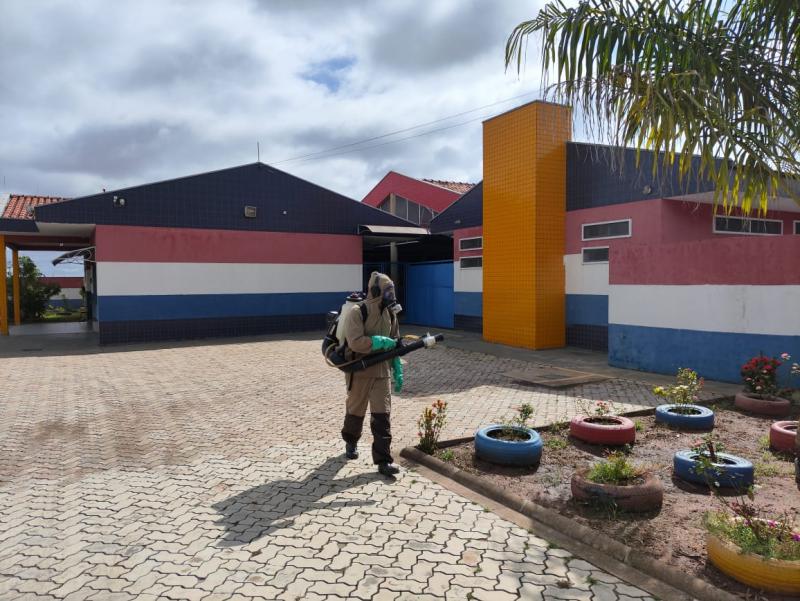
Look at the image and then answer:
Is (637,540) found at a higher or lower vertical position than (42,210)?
lower

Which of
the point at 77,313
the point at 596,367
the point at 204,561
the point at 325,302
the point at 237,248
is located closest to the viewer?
the point at 204,561

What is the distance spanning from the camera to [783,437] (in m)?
5.39

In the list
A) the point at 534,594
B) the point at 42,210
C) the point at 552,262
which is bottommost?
the point at 534,594

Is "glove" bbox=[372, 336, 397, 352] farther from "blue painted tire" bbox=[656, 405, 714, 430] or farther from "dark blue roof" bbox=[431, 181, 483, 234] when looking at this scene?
"dark blue roof" bbox=[431, 181, 483, 234]

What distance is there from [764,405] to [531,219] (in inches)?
292

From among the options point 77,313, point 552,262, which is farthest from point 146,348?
point 77,313

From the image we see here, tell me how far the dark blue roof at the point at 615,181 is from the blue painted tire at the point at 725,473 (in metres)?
7.35

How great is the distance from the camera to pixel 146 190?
15.3 m

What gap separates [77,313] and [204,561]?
94.6 ft

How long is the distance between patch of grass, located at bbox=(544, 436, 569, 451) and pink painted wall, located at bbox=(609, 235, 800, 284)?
4949 millimetres

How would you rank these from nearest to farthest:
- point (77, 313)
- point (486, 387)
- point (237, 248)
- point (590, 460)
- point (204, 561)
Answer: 1. point (204, 561)
2. point (590, 460)
3. point (486, 387)
4. point (237, 248)
5. point (77, 313)

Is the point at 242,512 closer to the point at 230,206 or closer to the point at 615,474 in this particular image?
the point at 615,474

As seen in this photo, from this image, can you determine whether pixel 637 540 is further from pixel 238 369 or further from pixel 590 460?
pixel 238 369

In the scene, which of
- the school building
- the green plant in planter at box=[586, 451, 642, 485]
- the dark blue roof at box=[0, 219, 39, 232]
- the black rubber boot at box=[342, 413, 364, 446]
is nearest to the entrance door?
the school building
